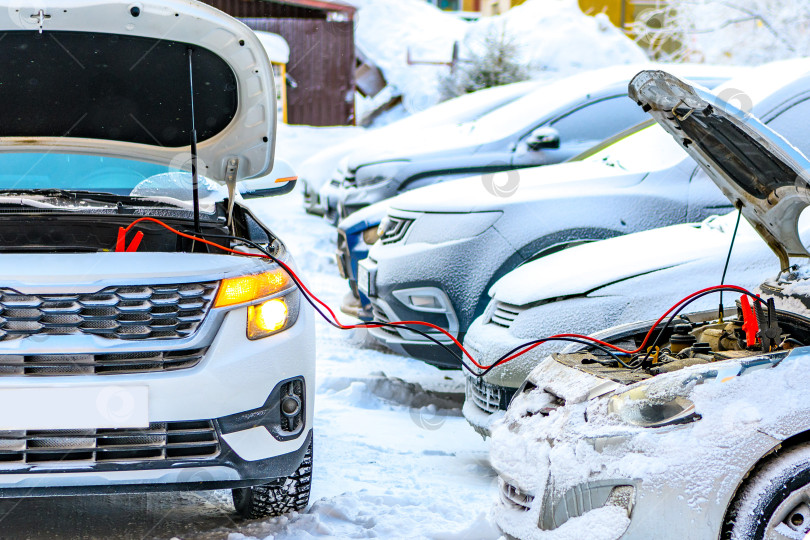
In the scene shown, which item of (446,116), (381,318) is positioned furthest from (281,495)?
(446,116)

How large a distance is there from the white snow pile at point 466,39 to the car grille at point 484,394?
14439mm

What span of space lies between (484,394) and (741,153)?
149cm

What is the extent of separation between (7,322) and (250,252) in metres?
0.84

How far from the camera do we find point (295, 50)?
20.2 meters

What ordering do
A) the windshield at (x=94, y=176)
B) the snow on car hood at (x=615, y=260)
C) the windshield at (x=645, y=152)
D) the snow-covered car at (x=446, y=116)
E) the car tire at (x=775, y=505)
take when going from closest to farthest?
the car tire at (x=775, y=505) < the snow on car hood at (x=615, y=260) < the windshield at (x=94, y=176) < the windshield at (x=645, y=152) < the snow-covered car at (x=446, y=116)

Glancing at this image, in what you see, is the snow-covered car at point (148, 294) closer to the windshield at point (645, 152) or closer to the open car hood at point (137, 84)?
the open car hood at point (137, 84)

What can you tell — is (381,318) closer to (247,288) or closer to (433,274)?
(433,274)

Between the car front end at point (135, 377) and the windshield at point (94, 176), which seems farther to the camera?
the windshield at point (94, 176)

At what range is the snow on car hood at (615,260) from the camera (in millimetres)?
3957

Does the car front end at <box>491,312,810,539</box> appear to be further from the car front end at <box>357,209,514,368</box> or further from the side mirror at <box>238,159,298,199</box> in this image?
the side mirror at <box>238,159,298,199</box>

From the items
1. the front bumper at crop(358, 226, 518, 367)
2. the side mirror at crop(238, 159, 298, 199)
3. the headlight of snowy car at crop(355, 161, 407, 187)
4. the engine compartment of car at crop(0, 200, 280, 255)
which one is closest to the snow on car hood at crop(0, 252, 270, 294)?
the engine compartment of car at crop(0, 200, 280, 255)

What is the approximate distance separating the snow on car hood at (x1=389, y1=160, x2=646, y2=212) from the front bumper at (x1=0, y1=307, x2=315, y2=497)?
218 centimetres

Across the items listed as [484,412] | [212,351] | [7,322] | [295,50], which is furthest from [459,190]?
[295,50]

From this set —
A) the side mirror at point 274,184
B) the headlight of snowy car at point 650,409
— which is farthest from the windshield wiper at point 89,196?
the headlight of snowy car at point 650,409
